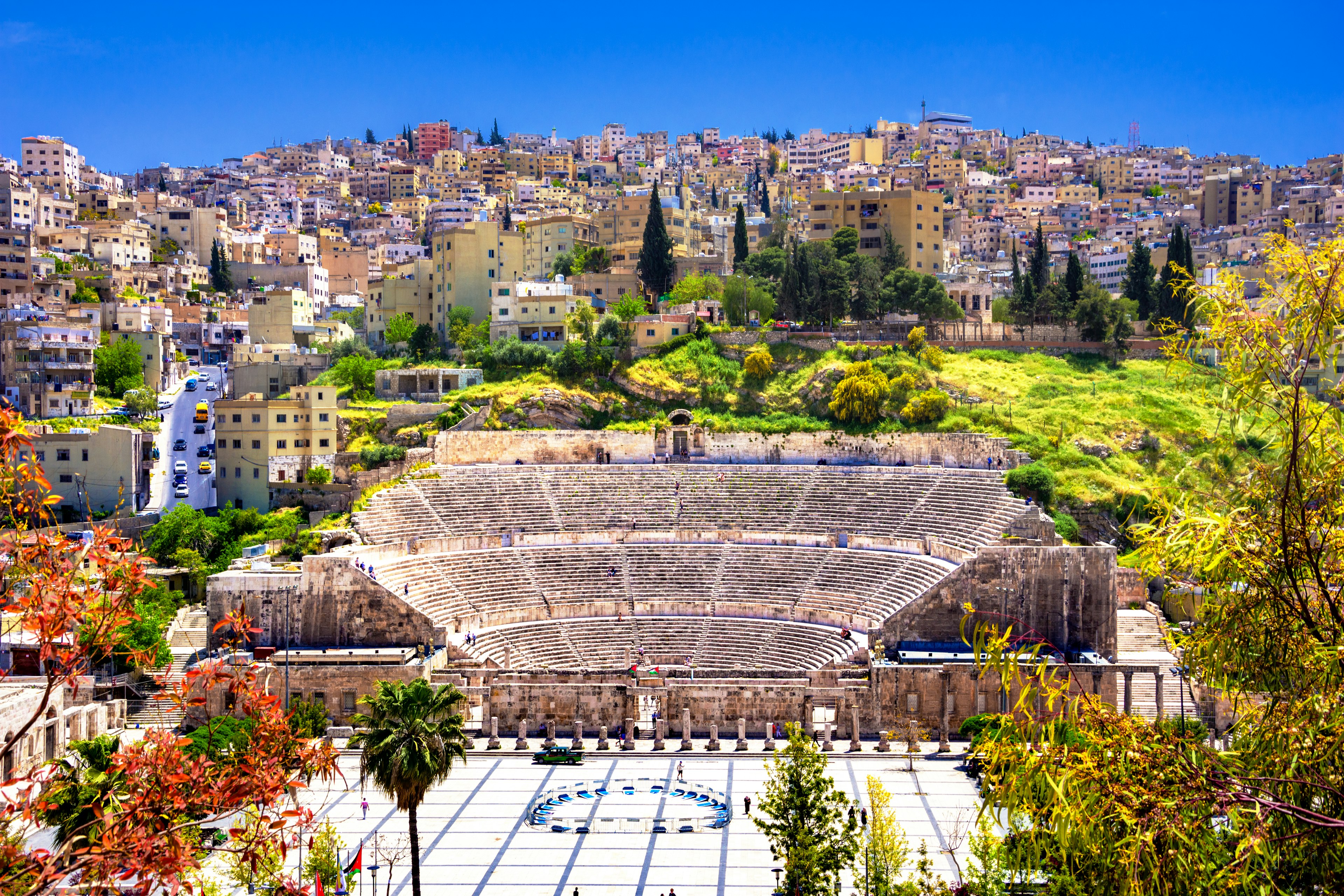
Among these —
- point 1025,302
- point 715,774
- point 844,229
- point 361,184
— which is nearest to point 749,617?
point 715,774

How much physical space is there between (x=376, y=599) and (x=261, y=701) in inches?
1287

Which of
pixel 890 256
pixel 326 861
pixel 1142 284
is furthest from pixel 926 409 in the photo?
pixel 326 861

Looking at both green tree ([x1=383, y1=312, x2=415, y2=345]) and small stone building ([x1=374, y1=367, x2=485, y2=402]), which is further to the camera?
green tree ([x1=383, y1=312, x2=415, y2=345])

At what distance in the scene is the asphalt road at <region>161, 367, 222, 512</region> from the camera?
5394 centimetres

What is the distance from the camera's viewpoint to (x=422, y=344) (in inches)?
2537

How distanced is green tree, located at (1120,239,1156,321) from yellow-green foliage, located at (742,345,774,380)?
21.1 m

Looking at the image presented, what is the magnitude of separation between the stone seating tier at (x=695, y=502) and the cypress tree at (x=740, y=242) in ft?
85.6

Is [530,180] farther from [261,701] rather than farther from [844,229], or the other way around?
[261,701]

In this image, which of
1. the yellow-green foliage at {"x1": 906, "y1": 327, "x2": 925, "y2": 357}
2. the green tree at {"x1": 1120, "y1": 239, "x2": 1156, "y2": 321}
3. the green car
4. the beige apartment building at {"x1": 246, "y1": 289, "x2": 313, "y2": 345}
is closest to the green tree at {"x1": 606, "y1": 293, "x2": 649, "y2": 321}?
the yellow-green foliage at {"x1": 906, "y1": 327, "x2": 925, "y2": 357}

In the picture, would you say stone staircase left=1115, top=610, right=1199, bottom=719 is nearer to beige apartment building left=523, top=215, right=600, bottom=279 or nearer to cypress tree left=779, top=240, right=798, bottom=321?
cypress tree left=779, top=240, right=798, bottom=321

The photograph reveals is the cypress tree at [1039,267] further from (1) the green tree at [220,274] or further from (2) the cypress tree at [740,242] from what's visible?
(1) the green tree at [220,274]

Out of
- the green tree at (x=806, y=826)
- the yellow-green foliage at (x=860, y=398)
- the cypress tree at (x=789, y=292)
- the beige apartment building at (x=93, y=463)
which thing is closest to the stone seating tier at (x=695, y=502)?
the yellow-green foliage at (x=860, y=398)

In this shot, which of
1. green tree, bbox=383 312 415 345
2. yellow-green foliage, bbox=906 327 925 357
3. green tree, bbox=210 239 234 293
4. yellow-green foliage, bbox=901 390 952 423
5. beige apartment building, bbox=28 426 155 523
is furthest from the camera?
green tree, bbox=210 239 234 293

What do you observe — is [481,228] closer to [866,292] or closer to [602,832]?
[866,292]
